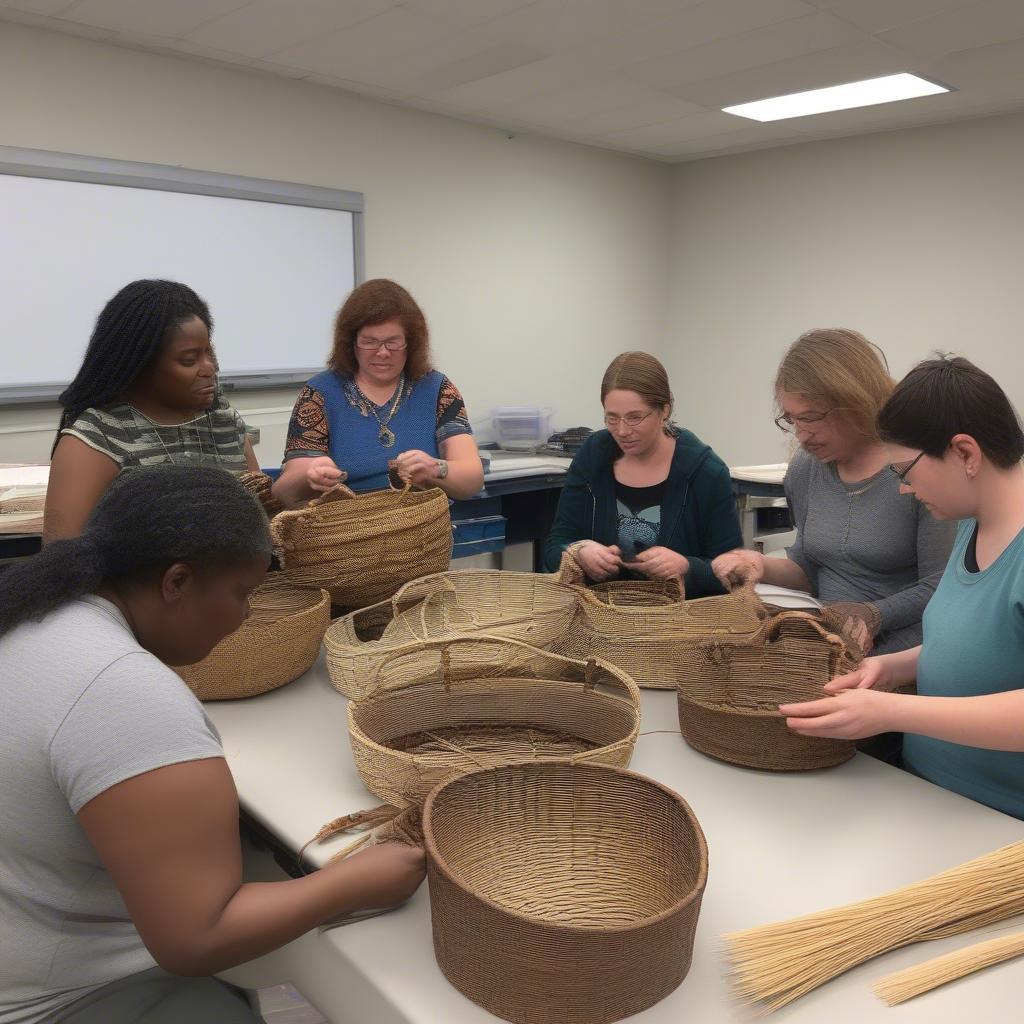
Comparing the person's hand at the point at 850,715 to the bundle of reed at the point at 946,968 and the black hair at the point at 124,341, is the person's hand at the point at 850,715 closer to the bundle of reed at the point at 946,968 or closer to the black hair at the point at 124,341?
the bundle of reed at the point at 946,968

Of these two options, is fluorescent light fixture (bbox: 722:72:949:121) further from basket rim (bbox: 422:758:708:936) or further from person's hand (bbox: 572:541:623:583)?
basket rim (bbox: 422:758:708:936)

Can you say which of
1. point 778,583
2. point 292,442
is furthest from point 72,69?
point 778,583

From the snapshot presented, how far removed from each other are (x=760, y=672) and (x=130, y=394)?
1.34 meters

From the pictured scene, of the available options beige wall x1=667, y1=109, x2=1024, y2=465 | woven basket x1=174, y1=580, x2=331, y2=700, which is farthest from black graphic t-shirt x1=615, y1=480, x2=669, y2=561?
beige wall x1=667, y1=109, x2=1024, y2=465

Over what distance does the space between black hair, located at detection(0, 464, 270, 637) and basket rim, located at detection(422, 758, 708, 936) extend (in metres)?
0.37

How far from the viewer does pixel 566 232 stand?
611 centimetres

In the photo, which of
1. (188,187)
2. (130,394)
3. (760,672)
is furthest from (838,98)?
(130,394)

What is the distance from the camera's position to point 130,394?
186 cm

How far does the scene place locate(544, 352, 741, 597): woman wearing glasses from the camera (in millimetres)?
2186

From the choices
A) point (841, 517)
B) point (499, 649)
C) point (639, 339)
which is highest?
point (639, 339)

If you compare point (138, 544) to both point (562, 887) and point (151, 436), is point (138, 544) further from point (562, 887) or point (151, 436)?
point (151, 436)

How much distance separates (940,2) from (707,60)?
1009 mm

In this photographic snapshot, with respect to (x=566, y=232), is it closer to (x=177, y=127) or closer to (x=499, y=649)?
(x=177, y=127)

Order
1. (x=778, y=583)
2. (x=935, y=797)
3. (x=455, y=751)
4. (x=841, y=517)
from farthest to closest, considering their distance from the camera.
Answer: (x=778, y=583) < (x=841, y=517) < (x=455, y=751) < (x=935, y=797)
